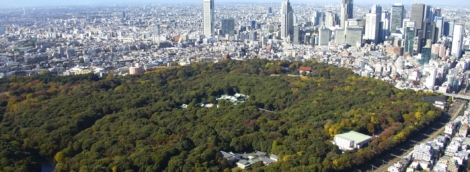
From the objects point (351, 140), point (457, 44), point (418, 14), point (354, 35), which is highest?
point (418, 14)

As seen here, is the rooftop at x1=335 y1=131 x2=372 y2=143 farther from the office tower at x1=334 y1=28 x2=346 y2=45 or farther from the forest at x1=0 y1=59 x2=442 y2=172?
the office tower at x1=334 y1=28 x2=346 y2=45

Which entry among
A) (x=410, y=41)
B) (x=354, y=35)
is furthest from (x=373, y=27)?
(x=410, y=41)

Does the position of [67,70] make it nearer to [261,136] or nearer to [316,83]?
[316,83]

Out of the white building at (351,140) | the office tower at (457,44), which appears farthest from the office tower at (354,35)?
the white building at (351,140)

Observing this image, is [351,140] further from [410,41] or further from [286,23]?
[286,23]

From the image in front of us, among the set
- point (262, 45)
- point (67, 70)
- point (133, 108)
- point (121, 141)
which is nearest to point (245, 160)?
point (121, 141)

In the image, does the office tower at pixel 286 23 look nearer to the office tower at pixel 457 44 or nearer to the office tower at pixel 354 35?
the office tower at pixel 354 35
